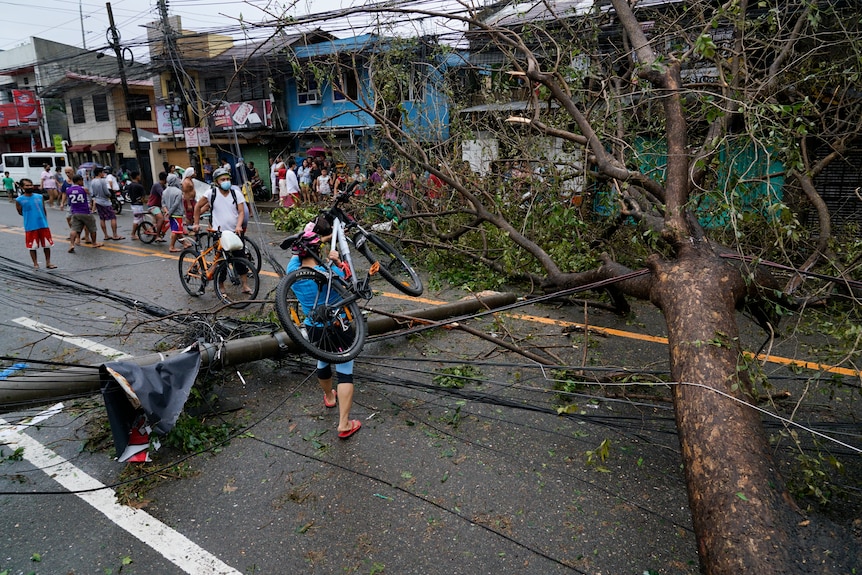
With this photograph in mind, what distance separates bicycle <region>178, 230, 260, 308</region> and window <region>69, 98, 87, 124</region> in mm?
31912

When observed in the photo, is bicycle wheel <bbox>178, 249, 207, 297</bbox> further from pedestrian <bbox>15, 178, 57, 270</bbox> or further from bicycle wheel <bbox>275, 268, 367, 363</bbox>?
bicycle wheel <bbox>275, 268, 367, 363</bbox>

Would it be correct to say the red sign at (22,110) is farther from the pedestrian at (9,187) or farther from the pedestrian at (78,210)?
the pedestrian at (78,210)

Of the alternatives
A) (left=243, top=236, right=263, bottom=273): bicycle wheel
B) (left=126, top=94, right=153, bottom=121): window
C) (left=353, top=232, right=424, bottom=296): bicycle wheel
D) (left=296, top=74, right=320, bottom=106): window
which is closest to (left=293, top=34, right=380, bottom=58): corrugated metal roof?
(left=353, top=232, right=424, bottom=296): bicycle wheel

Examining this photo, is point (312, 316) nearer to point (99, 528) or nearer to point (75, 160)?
point (99, 528)

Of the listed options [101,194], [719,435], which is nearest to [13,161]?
[101,194]

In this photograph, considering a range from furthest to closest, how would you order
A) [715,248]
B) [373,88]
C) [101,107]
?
[101,107]
[373,88]
[715,248]

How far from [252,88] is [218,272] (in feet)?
61.5

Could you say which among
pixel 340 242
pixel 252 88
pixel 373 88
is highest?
pixel 252 88

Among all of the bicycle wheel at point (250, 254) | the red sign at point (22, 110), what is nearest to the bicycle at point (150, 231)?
the bicycle wheel at point (250, 254)

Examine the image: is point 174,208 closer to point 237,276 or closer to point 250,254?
point 250,254

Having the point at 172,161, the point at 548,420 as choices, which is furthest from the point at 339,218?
the point at 172,161

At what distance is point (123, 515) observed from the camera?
3398 mm

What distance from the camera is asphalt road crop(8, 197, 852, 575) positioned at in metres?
3.05

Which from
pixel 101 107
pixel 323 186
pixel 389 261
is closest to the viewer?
pixel 389 261
